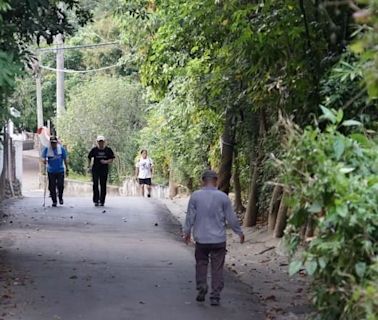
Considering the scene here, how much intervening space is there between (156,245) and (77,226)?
8.71 ft

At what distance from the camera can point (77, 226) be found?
16438 mm

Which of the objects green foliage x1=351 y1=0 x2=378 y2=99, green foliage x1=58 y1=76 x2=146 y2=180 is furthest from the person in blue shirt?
green foliage x1=351 y1=0 x2=378 y2=99

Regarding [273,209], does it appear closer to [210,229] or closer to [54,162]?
[54,162]

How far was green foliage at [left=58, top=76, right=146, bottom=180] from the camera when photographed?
116 feet

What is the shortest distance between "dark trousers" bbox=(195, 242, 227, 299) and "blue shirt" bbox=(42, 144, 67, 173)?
10373 mm

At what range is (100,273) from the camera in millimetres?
11344

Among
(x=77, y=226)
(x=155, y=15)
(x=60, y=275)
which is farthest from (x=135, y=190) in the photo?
(x=60, y=275)

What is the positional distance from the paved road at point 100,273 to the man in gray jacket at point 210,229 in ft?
0.89

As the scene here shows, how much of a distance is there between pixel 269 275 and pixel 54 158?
8258 mm

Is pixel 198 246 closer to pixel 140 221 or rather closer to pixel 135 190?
pixel 140 221

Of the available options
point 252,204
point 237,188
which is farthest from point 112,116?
point 252,204

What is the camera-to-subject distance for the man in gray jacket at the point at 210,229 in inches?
380

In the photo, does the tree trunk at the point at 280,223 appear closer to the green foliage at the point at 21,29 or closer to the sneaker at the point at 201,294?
the green foliage at the point at 21,29

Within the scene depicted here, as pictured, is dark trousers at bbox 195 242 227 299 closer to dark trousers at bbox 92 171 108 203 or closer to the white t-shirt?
dark trousers at bbox 92 171 108 203
